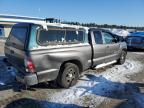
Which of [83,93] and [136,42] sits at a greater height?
[136,42]

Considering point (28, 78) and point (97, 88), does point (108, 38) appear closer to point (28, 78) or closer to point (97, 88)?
point (97, 88)

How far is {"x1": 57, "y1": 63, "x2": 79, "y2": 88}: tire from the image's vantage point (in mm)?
6152

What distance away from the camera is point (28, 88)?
6.32 m

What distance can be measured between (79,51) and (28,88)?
1.99 metres

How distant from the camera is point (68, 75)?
6.38 meters

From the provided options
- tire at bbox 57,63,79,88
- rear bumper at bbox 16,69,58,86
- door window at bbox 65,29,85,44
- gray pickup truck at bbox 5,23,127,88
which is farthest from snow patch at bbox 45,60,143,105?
door window at bbox 65,29,85,44

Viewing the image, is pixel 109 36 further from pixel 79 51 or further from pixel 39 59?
pixel 39 59

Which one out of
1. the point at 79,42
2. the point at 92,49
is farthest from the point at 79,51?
the point at 92,49

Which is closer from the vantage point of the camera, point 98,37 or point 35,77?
point 35,77

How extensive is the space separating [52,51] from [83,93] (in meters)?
1.55

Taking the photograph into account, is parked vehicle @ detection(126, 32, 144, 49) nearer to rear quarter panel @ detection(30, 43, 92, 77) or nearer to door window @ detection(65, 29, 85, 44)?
rear quarter panel @ detection(30, 43, 92, 77)

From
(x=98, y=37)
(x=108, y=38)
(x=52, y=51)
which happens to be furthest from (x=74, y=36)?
(x=108, y=38)

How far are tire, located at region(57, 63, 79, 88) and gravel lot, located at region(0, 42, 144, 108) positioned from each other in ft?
0.59

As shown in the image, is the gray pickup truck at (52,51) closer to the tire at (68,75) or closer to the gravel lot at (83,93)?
the tire at (68,75)
